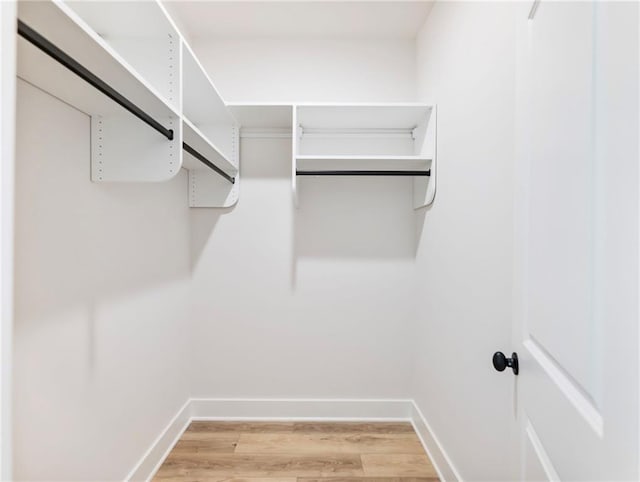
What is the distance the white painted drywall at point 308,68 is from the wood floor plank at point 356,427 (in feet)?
6.95

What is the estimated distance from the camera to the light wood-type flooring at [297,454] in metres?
1.87

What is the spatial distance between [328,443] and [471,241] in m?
1.46

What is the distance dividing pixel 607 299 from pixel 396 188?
1.99 m

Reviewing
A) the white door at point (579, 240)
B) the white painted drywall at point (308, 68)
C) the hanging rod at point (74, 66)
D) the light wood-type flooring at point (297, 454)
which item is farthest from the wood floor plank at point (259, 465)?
the white painted drywall at point (308, 68)

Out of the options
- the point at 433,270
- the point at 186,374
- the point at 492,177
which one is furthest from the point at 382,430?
the point at 492,177

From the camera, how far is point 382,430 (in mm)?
2314

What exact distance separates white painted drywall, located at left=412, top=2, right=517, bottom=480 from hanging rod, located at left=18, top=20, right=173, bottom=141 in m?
1.21

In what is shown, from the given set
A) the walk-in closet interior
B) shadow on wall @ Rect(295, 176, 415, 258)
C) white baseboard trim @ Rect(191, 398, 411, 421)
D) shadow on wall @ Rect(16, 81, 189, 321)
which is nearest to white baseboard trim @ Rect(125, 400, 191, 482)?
the walk-in closet interior

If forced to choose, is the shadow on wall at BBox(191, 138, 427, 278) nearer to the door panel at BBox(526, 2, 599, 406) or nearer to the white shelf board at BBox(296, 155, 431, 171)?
the white shelf board at BBox(296, 155, 431, 171)

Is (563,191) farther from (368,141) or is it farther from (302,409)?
(302,409)

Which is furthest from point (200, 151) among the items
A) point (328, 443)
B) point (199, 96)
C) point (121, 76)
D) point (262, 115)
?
point (328, 443)

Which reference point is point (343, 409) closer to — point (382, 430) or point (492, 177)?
point (382, 430)

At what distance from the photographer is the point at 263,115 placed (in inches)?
86.9

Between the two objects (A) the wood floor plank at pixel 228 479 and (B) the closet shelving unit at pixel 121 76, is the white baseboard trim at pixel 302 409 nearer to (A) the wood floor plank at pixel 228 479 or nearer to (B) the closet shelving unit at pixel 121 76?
(A) the wood floor plank at pixel 228 479
